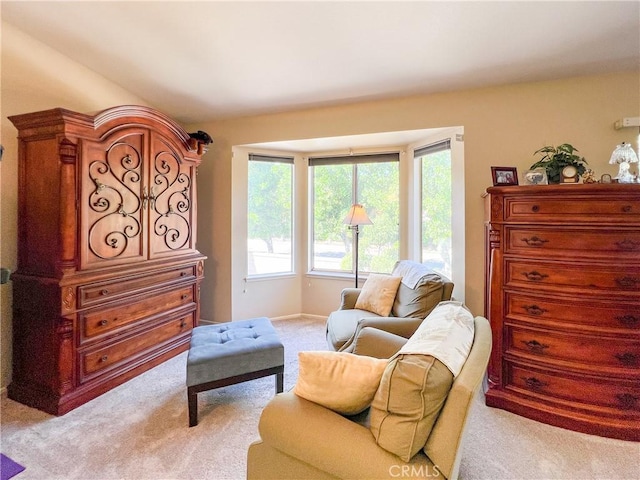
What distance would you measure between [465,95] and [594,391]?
2.43m

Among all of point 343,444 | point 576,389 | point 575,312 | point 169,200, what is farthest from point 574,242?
point 169,200

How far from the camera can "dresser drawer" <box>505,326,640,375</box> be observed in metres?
1.92

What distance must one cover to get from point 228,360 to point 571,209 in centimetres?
240

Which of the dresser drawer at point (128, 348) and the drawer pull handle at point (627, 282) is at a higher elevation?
the drawer pull handle at point (627, 282)

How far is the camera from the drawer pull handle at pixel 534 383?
2.11 meters

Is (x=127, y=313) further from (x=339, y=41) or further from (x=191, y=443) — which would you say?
(x=339, y=41)

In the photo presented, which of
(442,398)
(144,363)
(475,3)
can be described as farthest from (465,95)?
(144,363)

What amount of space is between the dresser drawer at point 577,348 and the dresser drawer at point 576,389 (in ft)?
0.28

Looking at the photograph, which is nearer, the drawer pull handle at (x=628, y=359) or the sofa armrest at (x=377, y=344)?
the sofa armrest at (x=377, y=344)

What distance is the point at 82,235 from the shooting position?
2.26 meters

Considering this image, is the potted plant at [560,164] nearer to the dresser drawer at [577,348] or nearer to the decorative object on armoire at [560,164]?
the decorative object on armoire at [560,164]

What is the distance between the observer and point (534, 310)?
2131 millimetres

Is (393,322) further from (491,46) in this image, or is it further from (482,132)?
(491,46)

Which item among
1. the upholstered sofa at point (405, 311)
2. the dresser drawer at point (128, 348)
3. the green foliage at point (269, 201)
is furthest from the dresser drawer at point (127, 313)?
the upholstered sofa at point (405, 311)
